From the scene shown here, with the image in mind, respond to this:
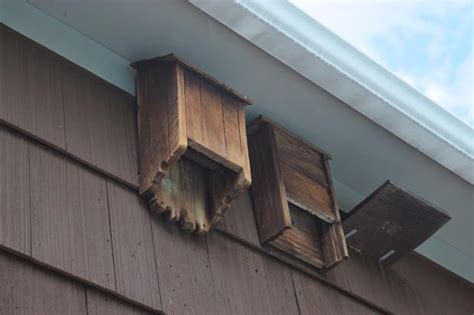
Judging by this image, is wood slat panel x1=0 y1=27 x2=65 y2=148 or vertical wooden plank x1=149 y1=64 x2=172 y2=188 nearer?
wood slat panel x1=0 y1=27 x2=65 y2=148

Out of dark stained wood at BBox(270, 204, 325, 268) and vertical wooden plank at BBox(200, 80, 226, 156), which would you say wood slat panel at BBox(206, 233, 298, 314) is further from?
vertical wooden plank at BBox(200, 80, 226, 156)

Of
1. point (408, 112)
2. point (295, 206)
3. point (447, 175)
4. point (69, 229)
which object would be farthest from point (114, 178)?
point (447, 175)

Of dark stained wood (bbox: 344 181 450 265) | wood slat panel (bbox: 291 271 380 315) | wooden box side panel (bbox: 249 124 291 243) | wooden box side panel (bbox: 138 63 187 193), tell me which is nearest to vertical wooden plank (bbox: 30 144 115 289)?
wooden box side panel (bbox: 138 63 187 193)

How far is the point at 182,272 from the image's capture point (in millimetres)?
2020

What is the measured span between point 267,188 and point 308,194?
13cm

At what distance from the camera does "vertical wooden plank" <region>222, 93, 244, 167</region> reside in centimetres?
217

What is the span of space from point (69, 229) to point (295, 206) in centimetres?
73

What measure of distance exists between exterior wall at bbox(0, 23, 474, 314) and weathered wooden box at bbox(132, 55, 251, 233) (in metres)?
0.04

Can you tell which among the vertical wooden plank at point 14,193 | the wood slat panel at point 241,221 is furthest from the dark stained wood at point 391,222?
the vertical wooden plank at point 14,193

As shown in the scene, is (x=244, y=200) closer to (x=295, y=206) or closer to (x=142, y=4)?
(x=295, y=206)

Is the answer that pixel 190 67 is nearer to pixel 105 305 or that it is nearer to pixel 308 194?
pixel 308 194

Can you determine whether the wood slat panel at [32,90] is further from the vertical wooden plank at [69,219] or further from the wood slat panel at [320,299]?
the wood slat panel at [320,299]

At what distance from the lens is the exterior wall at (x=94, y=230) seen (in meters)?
1.75

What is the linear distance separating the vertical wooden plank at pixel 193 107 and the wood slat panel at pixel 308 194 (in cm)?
33
